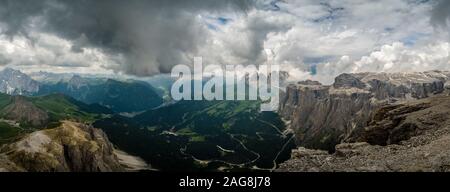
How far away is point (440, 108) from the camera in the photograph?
77.9 m

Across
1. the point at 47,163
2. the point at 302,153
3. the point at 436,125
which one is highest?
the point at 436,125

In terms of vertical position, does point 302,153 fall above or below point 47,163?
above

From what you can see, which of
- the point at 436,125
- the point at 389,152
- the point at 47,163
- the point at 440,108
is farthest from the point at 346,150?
the point at 47,163

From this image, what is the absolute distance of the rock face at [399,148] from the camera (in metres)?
51.7

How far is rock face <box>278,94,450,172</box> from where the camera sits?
51719 millimetres

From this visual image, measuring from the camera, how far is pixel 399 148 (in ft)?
206
